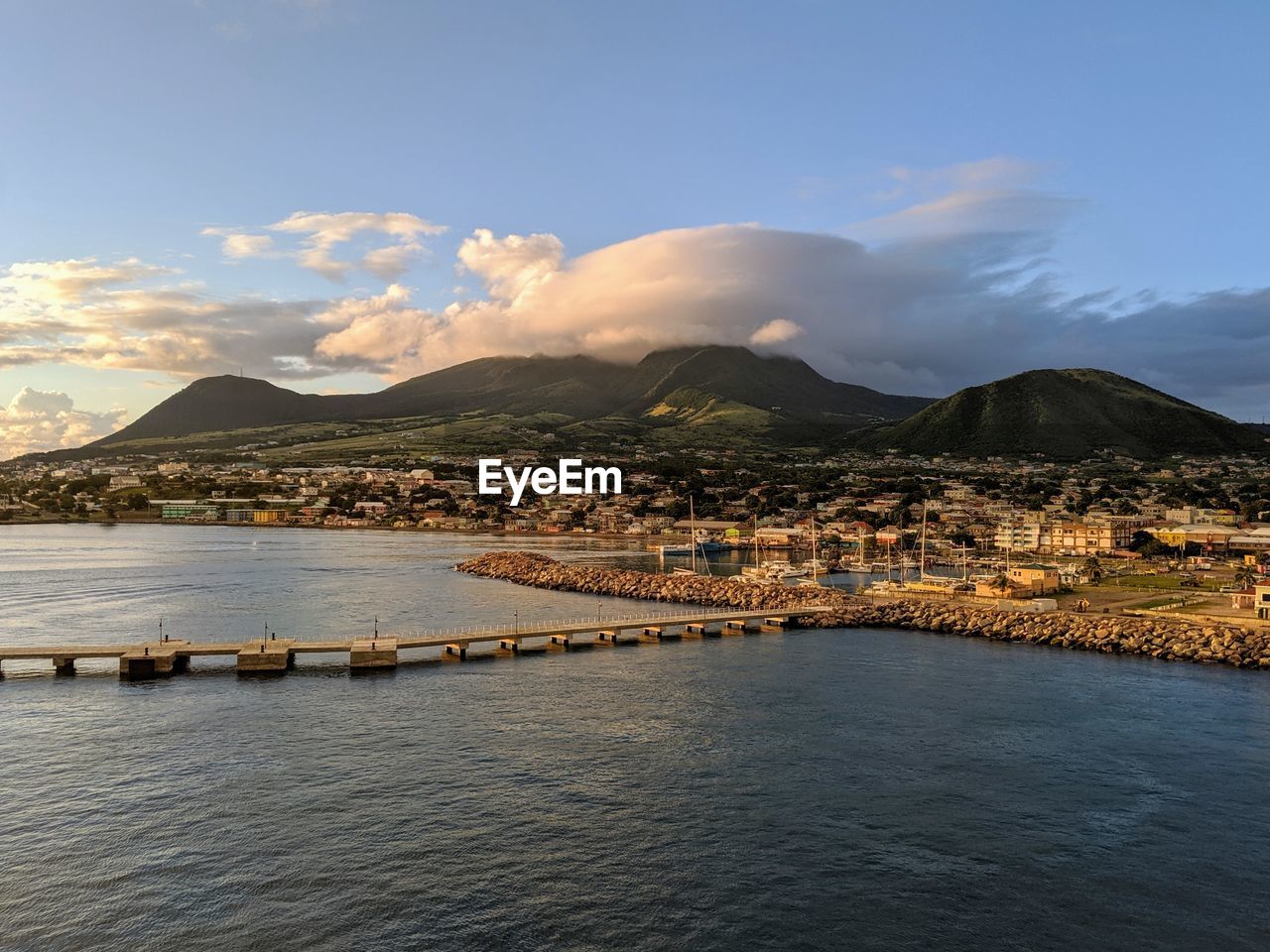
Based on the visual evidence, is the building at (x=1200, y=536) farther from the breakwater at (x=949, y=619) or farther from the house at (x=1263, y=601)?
the breakwater at (x=949, y=619)

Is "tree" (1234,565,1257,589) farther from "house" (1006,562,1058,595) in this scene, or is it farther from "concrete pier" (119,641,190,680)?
"concrete pier" (119,641,190,680)

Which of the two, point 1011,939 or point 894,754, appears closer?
point 1011,939

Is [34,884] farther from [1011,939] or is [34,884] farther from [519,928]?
Answer: [1011,939]

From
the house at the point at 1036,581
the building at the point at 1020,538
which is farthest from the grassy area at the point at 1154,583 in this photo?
the building at the point at 1020,538

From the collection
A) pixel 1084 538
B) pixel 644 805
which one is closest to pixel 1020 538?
pixel 1084 538

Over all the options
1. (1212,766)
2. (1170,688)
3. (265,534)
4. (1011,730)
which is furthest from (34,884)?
(265,534)

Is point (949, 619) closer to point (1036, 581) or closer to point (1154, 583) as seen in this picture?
point (1036, 581)

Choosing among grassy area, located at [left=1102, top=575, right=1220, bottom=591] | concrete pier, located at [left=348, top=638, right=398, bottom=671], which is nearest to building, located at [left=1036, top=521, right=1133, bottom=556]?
grassy area, located at [left=1102, top=575, right=1220, bottom=591]
